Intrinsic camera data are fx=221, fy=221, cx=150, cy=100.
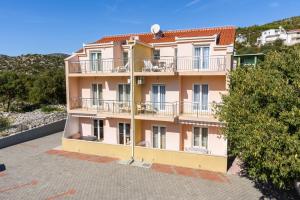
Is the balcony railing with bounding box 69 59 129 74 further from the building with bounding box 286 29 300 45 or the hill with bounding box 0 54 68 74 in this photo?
the building with bounding box 286 29 300 45

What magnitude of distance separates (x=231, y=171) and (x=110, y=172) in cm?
1025

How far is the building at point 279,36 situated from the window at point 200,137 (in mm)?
122992

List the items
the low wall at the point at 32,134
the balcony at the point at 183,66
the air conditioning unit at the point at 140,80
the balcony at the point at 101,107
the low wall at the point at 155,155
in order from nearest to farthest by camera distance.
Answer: the low wall at the point at 155,155
the balcony at the point at 183,66
the air conditioning unit at the point at 140,80
the balcony at the point at 101,107
the low wall at the point at 32,134

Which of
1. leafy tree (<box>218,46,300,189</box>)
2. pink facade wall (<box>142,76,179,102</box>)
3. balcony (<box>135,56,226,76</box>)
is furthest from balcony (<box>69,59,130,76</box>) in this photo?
leafy tree (<box>218,46,300,189</box>)

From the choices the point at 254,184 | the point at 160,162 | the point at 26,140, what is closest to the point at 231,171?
the point at 254,184

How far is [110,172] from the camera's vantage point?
18.8 m

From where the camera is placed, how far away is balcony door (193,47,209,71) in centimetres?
2106

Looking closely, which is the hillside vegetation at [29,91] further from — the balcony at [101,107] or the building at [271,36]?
the building at [271,36]

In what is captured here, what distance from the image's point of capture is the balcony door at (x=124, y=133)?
80.0ft

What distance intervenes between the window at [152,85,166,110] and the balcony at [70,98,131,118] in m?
2.82

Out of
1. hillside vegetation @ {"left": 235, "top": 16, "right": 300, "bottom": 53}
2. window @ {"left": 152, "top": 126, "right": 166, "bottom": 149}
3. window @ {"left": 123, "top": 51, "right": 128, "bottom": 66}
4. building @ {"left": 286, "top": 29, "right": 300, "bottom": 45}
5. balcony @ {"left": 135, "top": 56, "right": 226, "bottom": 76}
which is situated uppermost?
hillside vegetation @ {"left": 235, "top": 16, "right": 300, "bottom": 53}

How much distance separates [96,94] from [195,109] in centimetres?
1154

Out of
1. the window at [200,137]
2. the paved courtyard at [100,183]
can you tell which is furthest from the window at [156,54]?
the paved courtyard at [100,183]

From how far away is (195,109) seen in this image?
2166cm
